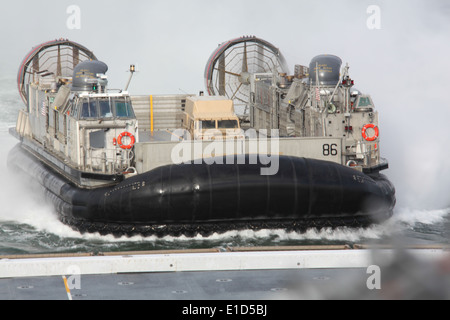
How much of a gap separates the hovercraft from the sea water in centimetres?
16

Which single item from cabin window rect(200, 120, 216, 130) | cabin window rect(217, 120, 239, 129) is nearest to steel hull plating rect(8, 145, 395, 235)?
cabin window rect(217, 120, 239, 129)

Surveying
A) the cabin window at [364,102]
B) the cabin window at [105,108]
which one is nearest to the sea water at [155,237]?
the cabin window at [105,108]

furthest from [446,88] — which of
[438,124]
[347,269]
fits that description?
[347,269]

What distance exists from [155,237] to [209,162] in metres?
1.56

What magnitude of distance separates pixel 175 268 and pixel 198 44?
3577 cm

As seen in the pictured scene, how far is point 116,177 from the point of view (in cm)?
1399

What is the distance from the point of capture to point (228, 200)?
13188mm

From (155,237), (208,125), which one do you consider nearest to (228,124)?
(208,125)

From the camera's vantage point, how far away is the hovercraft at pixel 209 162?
13273 mm

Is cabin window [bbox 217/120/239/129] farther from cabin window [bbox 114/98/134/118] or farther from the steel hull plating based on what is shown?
the steel hull plating

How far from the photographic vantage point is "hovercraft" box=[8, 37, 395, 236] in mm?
13273

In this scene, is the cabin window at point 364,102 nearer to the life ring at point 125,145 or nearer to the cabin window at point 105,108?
the life ring at point 125,145

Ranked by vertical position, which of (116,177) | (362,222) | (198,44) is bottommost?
(362,222)

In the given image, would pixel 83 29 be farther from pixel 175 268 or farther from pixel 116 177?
pixel 175 268
